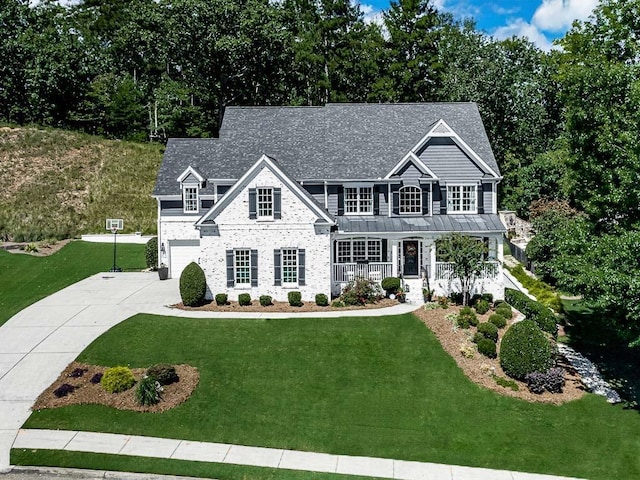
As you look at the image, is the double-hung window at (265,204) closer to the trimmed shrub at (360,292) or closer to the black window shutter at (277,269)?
the black window shutter at (277,269)

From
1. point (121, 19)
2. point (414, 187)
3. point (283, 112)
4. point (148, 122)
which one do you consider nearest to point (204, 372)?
point (414, 187)

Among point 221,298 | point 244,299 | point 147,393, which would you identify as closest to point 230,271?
point 221,298

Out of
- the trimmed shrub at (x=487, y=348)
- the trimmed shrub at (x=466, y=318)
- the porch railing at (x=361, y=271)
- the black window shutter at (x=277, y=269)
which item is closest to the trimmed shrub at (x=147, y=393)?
the black window shutter at (x=277, y=269)

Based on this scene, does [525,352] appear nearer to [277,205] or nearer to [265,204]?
[277,205]

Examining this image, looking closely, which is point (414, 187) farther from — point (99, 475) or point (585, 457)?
point (99, 475)

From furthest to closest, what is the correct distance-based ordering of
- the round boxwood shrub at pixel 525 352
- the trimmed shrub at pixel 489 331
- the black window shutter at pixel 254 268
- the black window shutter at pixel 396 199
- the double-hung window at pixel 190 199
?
the double-hung window at pixel 190 199, the black window shutter at pixel 396 199, the black window shutter at pixel 254 268, the trimmed shrub at pixel 489 331, the round boxwood shrub at pixel 525 352

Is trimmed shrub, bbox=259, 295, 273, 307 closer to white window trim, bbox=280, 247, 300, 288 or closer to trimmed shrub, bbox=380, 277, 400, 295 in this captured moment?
white window trim, bbox=280, 247, 300, 288
